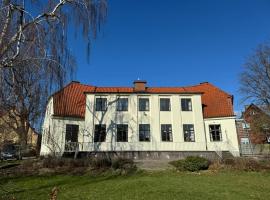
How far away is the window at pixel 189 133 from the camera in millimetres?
29297

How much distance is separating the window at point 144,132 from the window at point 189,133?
4141mm

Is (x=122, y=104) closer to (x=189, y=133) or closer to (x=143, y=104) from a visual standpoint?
(x=143, y=104)

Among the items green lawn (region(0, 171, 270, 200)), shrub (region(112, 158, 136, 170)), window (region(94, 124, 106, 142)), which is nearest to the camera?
green lawn (region(0, 171, 270, 200))

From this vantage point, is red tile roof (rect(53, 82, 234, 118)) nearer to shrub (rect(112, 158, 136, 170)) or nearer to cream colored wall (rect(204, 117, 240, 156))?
cream colored wall (rect(204, 117, 240, 156))

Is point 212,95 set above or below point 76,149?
above

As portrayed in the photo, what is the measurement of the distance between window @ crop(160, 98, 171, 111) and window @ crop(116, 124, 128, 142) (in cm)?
475

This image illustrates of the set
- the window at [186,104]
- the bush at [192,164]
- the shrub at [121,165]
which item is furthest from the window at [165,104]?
the shrub at [121,165]

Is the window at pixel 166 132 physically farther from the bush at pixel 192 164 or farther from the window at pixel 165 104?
the bush at pixel 192 164

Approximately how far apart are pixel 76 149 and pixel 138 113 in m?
7.89

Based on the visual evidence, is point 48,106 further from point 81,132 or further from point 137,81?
point 137,81

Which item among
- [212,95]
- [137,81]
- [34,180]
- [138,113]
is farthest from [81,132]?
[212,95]

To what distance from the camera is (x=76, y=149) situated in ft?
88.6

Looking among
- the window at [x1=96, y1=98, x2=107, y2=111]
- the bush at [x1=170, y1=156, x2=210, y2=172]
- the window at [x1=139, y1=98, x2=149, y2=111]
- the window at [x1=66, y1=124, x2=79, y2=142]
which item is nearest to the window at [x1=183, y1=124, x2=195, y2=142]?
the window at [x1=139, y1=98, x2=149, y2=111]

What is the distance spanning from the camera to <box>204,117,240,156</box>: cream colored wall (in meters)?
29.1
